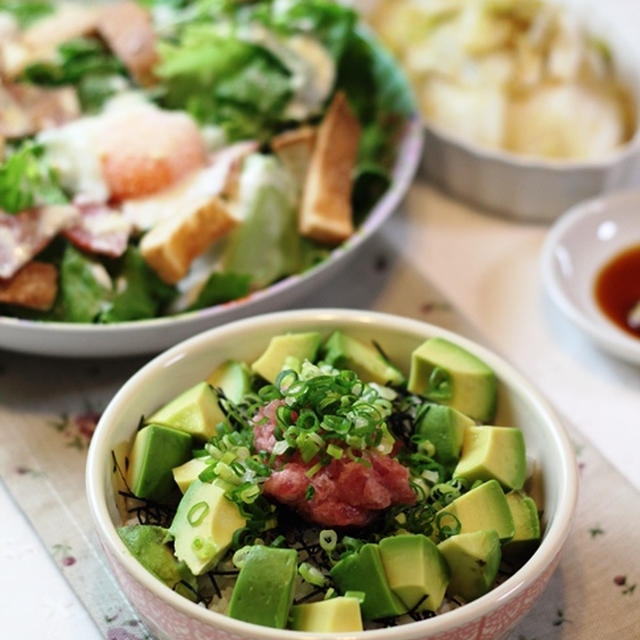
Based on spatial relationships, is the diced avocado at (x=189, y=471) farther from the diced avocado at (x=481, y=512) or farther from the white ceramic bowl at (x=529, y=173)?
the white ceramic bowl at (x=529, y=173)

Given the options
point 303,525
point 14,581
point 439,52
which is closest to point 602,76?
point 439,52

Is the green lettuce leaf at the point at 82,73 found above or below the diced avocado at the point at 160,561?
above

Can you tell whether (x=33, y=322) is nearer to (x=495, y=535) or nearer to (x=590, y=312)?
(x=495, y=535)

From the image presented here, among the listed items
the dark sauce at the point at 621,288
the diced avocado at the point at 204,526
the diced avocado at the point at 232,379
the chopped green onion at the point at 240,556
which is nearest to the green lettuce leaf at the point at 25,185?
the diced avocado at the point at 232,379

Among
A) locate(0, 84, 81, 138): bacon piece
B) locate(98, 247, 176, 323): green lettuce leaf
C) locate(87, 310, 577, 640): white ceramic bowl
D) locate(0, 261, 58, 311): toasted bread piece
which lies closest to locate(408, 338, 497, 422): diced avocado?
locate(87, 310, 577, 640): white ceramic bowl

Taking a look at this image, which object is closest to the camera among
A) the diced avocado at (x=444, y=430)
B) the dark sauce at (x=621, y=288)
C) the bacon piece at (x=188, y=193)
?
the diced avocado at (x=444, y=430)

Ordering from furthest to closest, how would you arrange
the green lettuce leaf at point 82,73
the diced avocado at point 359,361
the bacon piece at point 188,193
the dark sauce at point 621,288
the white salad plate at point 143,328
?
1. the green lettuce leaf at point 82,73
2. the dark sauce at point 621,288
3. the bacon piece at point 188,193
4. the white salad plate at point 143,328
5. the diced avocado at point 359,361
